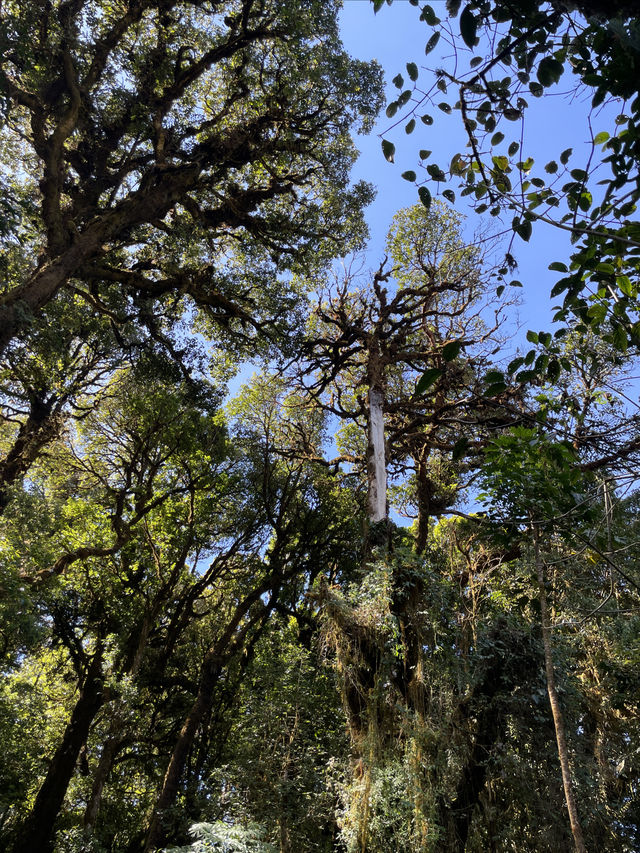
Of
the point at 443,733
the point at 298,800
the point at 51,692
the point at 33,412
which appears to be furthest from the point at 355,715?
the point at 51,692

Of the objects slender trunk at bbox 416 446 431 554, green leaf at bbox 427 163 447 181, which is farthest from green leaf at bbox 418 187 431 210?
slender trunk at bbox 416 446 431 554

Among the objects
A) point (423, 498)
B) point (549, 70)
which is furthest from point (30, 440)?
point (549, 70)

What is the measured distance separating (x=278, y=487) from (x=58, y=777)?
6418 mm

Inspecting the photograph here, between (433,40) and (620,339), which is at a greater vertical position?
(433,40)

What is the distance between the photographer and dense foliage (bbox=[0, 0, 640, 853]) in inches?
194

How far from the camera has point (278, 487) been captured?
11.9 meters

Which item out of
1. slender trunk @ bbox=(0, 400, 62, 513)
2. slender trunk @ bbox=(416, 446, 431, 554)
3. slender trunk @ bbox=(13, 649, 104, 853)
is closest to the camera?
slender trunk @ bbox=(13, 649, 104, 853)

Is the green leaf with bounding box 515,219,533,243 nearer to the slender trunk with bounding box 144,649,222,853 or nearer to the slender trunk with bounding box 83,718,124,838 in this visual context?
the slender trunk with bounding box 144,649,222,853

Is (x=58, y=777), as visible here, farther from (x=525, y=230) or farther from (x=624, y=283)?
(x=624, y=283)

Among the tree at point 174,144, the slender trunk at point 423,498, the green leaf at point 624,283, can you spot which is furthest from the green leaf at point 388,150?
the slender trunk at point 423,498

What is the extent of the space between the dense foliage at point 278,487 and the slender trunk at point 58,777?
0.05m

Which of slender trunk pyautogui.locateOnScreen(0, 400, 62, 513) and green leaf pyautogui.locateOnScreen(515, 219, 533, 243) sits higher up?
slender trunk pyautogui.locateOnScreen(0, 400, 62, 513)

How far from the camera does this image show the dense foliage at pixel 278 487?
194 inches

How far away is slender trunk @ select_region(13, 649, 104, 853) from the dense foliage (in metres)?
0.05
